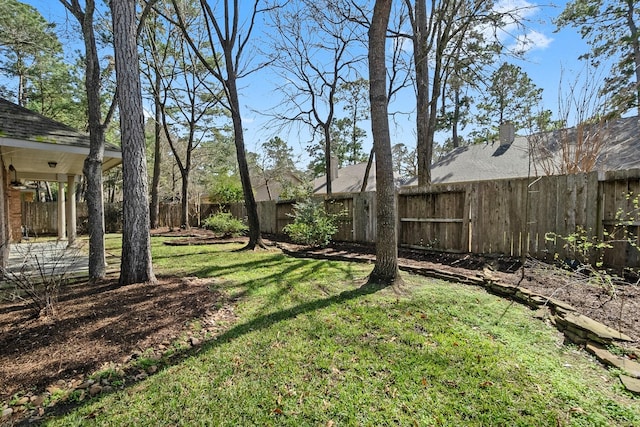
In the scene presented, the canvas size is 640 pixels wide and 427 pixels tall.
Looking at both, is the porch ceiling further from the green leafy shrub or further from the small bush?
the green leafy shrub

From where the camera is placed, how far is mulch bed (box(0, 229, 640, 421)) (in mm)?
2311

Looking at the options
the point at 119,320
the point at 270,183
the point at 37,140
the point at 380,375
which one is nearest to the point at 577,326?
the point at 380,375

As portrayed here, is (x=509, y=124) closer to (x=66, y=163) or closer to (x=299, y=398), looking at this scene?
(x=299, y=398)

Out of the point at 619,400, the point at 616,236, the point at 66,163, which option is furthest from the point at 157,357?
the point at 66,163

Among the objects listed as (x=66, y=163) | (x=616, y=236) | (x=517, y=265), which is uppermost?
(x=66, y=163)

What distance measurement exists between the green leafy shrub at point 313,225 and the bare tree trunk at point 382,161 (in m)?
3.95

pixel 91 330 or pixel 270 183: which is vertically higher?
pixel 270 183

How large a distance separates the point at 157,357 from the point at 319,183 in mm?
18946

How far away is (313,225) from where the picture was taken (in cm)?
844

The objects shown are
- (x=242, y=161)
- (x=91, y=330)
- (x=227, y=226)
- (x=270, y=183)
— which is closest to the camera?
(x=91, y=330)

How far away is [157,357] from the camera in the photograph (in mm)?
2539

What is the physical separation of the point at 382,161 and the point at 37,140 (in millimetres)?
5874

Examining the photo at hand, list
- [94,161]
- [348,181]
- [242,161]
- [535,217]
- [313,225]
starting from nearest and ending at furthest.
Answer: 1. [94,161]
2. [535,217]
3. [242,161]
4. [313,225]
5. [348,181]

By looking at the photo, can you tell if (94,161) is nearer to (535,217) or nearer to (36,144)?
(36,144)
